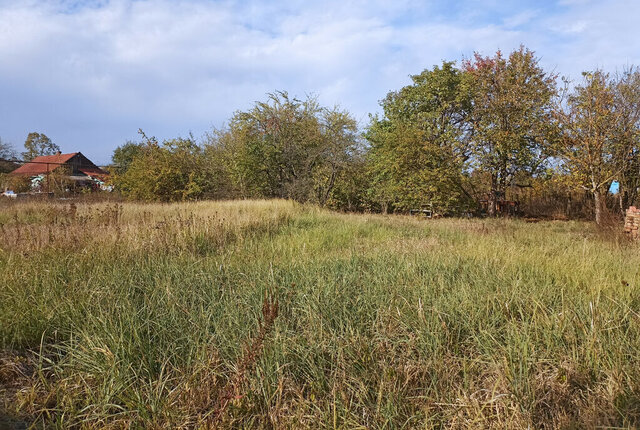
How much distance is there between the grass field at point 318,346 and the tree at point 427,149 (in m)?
12.5

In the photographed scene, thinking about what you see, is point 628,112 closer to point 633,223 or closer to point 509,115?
point 509,115

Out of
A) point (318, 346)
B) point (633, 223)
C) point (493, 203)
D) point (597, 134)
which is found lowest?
point (318, 346)

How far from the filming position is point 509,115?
1545 centimetres

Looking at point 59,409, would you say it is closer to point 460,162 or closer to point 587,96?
point 587,96

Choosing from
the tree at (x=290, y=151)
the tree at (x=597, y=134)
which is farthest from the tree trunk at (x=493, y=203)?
the tree at (x=290, y=151)

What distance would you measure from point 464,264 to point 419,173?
41.8 ft

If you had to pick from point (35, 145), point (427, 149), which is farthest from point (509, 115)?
point (35, 145)

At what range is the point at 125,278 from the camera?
3.66m

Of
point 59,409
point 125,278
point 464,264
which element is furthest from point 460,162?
point 59,409

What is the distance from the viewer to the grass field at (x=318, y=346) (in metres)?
1.93

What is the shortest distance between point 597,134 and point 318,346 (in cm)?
1356

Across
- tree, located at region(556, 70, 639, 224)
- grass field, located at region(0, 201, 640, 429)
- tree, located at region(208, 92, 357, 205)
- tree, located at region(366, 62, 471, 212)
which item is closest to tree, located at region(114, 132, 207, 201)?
tree, located at region(208, 92, 357, 205)

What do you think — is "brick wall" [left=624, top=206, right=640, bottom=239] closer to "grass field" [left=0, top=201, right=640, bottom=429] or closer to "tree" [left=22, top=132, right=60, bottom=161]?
"grass field" [left=0, top=201, right=640, bottom=429]

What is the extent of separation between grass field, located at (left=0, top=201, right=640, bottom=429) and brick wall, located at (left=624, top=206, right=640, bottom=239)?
4025mm
